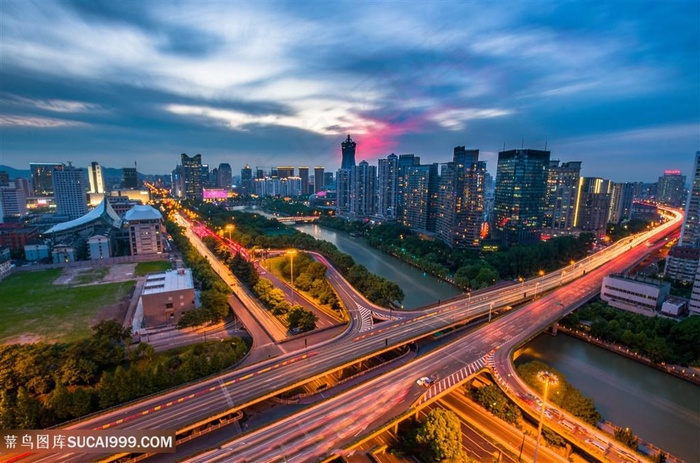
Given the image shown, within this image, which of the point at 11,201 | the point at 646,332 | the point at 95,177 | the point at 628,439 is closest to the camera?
the point at 628,439

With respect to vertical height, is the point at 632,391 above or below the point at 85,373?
below

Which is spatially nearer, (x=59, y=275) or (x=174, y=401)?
(x=174, y=401)

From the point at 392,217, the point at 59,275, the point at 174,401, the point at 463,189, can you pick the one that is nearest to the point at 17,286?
the point at 59,275

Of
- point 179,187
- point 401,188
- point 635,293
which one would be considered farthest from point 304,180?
point 635,293

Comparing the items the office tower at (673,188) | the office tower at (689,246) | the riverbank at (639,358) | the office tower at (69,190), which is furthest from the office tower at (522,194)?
the office tower at (69,190)

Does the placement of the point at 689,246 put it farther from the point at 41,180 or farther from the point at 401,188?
the point at 41,180

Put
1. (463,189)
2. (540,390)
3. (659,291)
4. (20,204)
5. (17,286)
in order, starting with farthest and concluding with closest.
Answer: (20,204)
(463,189)
(17,286)
(659,291)
(540,390)

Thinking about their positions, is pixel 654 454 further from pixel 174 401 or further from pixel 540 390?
pixel 174 401

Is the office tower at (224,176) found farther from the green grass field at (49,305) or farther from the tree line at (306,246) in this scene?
the green grass field at (49,305)
